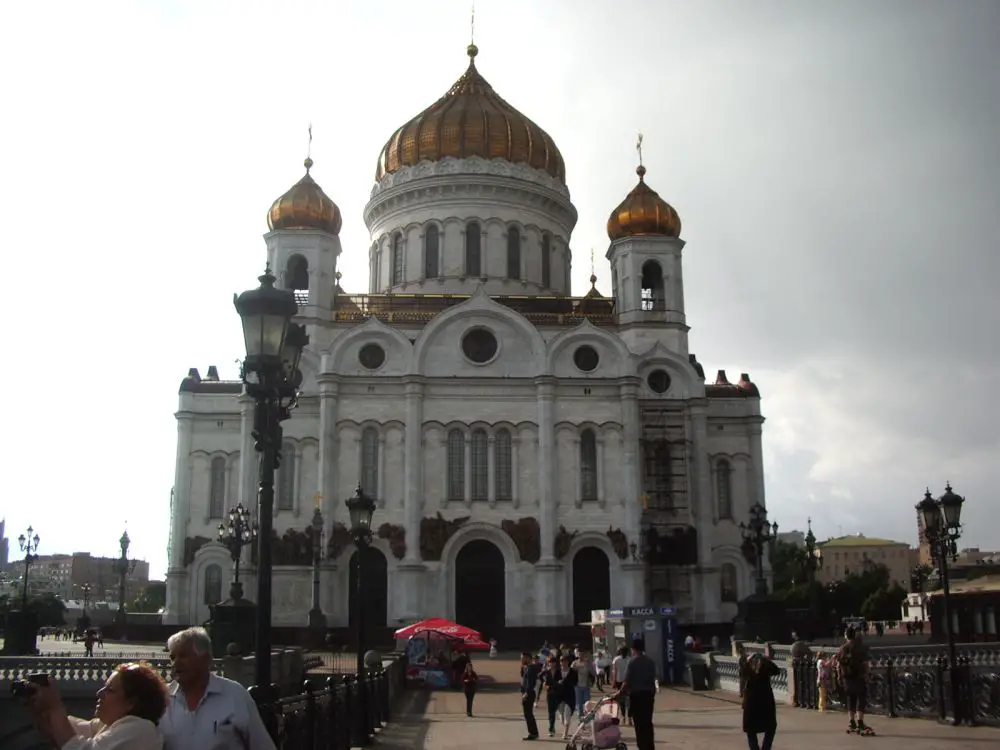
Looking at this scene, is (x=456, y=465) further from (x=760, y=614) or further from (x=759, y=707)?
(x=759, y=707)

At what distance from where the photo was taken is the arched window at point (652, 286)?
46094 mm

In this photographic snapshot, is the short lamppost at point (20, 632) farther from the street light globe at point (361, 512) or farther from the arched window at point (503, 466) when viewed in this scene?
the arched window at point (503, 466)

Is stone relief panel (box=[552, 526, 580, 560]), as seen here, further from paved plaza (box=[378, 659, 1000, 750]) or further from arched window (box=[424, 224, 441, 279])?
paved plaza (box=[378, 659, 1000, 750])

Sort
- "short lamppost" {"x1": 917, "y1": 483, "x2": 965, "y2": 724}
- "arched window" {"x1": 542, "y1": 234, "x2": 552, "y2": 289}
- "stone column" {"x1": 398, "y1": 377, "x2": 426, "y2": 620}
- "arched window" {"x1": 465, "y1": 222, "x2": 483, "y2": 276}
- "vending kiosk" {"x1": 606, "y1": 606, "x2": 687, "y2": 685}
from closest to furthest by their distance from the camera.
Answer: "short lamppost" {"x1": 917, "y1": 483, "x2": 965, "y2": 724}
"vending kiosk" {"x1": 606, "y1": 606, "x2": 687, "y2": 685}
"stone column" {"x1": 398, "y1": 377, "x2": 426, "y2": 620}
"arched window" {"x1": 465, "y1": 222, "x2": 483, "y2": 276}
"arched window" {"x1": 542, "y1": 234, "x2": 552, "y2": 289}

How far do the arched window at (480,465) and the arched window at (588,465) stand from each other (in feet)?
12.5

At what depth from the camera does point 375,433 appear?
41.7 m

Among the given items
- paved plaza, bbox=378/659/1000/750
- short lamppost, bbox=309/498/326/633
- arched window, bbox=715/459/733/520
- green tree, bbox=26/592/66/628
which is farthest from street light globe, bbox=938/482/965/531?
green tree, bbox=26/592/66/628

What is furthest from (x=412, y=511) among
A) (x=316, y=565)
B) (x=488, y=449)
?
(x=316, y=565)

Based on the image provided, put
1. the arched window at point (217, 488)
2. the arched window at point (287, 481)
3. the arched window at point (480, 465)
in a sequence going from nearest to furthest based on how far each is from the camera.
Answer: the arched window at point (287, 481) < the arched window at point (480, 465) < the arched window at point (217, 488)

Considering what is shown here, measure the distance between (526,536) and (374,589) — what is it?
621 centimetres

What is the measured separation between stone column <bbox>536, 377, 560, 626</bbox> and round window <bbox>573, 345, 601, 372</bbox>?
178 cm

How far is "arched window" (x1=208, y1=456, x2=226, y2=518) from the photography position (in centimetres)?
4269

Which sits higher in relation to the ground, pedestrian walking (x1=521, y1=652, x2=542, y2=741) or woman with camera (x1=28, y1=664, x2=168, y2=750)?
woman with camera (x1=28, y1=664, x2=168, y2=750)

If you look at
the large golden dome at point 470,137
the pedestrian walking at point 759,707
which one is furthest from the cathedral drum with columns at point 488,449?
the pedestrian walking at point 759,707
